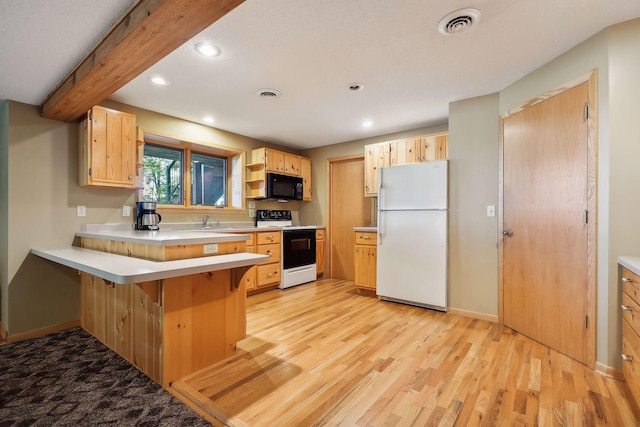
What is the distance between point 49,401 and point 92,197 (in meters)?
1.95

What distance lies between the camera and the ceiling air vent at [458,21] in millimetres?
1727

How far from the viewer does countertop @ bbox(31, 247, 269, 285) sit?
1.49 m

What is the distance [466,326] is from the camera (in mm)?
2783

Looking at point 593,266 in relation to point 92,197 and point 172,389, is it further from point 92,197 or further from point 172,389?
point 92,197

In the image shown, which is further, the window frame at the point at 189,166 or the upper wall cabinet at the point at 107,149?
the window frame at the point at 189,166

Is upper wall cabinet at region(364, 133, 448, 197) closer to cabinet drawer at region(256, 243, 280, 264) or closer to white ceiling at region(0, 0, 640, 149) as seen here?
white ceiling at region(0, 0, 640, 149)

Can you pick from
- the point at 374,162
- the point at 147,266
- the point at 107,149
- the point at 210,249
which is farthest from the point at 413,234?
the point at 107,149

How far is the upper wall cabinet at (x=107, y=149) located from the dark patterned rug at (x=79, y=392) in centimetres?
149

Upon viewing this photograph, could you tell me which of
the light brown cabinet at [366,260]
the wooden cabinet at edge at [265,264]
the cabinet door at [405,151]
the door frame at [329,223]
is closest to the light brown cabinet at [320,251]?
the door frame at [329,223]

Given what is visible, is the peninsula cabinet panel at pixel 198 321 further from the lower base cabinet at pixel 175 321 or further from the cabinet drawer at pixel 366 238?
the cabinet drawer at pixel 366 238

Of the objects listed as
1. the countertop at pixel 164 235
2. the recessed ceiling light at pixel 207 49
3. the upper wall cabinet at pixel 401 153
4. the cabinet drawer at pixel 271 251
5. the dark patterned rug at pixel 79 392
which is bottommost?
the dark patterned rug at pixel 79 392

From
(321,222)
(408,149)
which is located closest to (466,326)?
(408,149)

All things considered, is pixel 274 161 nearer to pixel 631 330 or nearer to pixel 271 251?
pixel 271 251

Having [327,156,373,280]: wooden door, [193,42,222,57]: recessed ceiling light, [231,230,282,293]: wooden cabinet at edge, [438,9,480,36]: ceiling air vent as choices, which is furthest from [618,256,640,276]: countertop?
[231,230,282,293]: wooden cabinet at edge
